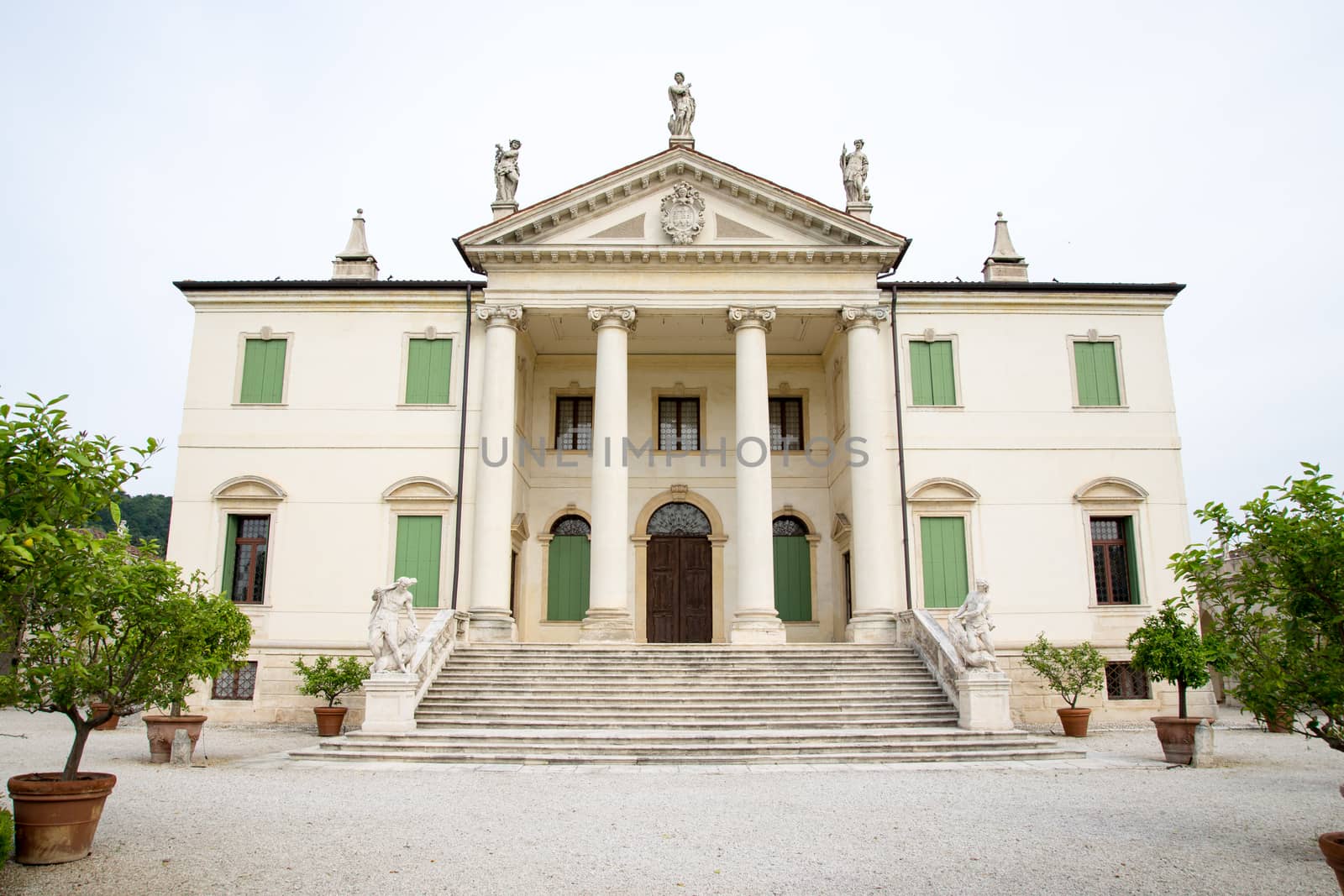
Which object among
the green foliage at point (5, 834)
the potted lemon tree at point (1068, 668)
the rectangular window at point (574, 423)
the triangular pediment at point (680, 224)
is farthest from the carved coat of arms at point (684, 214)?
the green foliage at point (5, 834)

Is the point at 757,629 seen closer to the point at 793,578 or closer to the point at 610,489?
the point at 610,489

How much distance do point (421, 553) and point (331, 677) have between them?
3.86m

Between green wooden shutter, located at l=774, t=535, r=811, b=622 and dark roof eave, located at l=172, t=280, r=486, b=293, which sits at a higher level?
dark roof eave, located at l=172, t=280, r=486, b=293

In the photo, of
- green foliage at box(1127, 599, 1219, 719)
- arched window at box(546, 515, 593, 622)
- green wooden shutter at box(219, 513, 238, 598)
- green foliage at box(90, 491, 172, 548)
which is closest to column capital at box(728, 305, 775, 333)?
arched window at box(546, 515, 593, 622)

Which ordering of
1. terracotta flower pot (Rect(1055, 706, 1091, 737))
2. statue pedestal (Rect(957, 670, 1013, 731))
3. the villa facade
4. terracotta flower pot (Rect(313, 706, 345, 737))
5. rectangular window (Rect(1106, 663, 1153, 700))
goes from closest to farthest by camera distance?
statue pedestal (Rect(957, 670, 1013, 731)) → terracotta flower pot (Rect(313, 706, 345, 737)) → terracotta flower pot (Rect(1055, 706, 1091, 737)) → rectangular window (Rect(1106, 663, 1153, 700)) → the villa facade

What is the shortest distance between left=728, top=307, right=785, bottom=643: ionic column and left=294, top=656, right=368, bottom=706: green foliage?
26.4ft

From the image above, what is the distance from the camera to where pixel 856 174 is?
2434 cm

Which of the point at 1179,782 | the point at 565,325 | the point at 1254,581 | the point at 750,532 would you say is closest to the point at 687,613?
the point at 750,532

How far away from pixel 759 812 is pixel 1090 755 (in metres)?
8.37

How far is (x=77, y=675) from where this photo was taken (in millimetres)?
8609

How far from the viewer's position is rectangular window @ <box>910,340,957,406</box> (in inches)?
939

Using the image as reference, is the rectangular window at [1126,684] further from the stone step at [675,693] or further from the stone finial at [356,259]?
the stone finial at [356,259]

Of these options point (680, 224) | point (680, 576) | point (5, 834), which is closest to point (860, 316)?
point (680, 224)

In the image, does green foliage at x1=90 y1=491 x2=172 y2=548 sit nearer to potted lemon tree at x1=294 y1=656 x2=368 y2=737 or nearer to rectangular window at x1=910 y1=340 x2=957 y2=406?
potted lemon tree at x1=294 y1=656 x2=368 y2=737
